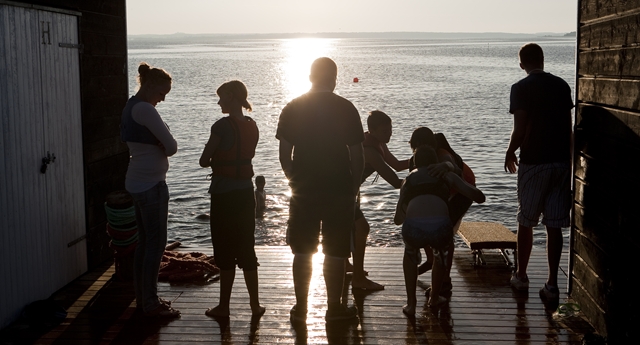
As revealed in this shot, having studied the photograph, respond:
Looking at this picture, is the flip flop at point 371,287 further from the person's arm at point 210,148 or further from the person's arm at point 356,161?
the person's arm at point 210,148

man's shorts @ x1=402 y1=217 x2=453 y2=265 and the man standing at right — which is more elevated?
the man standing at right

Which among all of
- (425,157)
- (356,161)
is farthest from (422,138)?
(356,161)

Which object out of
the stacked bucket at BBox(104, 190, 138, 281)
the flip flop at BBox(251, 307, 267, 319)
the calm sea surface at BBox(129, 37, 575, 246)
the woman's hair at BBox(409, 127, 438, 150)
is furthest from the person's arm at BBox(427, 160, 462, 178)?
the calm sea surface at BBox(129, 37, 575, 246)

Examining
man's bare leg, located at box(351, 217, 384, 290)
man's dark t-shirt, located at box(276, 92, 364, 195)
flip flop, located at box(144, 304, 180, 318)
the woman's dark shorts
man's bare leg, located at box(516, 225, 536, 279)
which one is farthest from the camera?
man's bare leg, located at box(351, 217, 384, 290)

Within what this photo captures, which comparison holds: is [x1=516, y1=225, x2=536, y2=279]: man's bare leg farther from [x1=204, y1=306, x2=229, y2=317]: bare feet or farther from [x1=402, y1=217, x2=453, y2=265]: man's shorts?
[x1=204, y1=306, x2=229, y2=317]: bare feet

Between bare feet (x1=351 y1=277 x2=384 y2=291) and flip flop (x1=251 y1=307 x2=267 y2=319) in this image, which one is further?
bare feet (x1=351 y1=277 x2=384 y2=291)

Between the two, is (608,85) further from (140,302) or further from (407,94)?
(407,94)

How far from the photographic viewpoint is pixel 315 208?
527cm

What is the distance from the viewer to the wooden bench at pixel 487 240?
7.02 meters

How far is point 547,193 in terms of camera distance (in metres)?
6.02

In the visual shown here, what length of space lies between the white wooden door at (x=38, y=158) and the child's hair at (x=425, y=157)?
9.37 feet

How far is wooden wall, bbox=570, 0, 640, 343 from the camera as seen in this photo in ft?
15.2

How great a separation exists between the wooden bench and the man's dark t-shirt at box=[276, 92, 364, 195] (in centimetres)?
223

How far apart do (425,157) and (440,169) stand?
0.50ft
